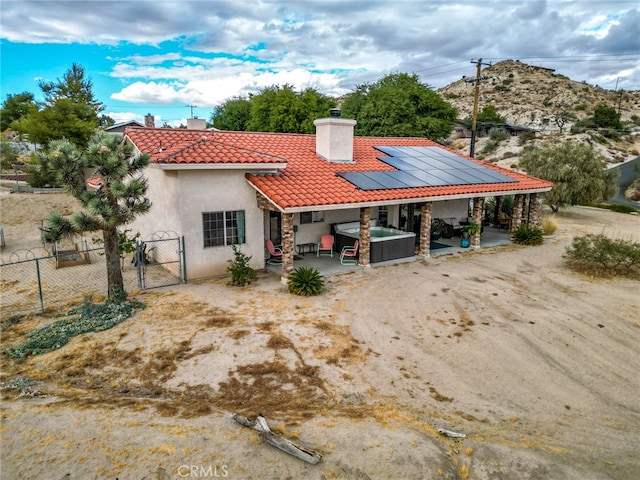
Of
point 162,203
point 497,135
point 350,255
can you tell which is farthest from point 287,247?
point 497,135

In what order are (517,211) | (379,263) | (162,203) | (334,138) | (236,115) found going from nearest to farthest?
(162,203) < (379,263) < (334,138) < (517,211) < (236,115)

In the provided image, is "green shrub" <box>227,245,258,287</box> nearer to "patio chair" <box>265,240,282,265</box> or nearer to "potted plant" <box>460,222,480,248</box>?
"patio chair" <box>265,240,282,265</box>

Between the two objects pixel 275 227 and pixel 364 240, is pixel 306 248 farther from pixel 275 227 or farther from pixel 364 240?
pixel 364 240

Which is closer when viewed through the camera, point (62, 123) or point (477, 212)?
point (477, 212)

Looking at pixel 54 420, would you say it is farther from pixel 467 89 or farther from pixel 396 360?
pixel 467 89

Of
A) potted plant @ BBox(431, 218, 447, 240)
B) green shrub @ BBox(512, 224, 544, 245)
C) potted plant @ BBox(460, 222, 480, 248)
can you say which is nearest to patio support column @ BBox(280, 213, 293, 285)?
potted plant @ BBox(460, 222, 480, 248)

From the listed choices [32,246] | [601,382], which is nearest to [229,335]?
[601,382]

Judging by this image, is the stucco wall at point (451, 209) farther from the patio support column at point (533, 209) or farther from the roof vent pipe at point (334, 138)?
the roof vent pipe at point (334, 138)
